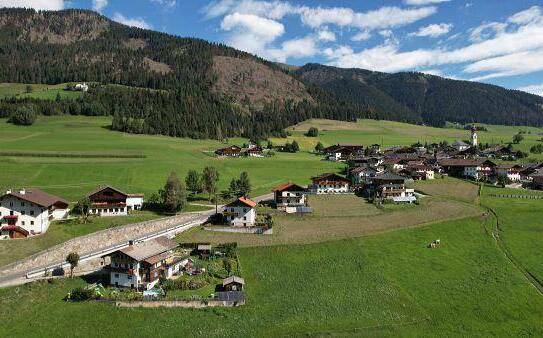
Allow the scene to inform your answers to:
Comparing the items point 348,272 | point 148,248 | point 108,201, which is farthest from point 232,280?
point 108,201

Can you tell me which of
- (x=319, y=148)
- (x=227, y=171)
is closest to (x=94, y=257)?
(x=227, y=171)

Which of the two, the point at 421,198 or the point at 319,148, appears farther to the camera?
the point at 319,148

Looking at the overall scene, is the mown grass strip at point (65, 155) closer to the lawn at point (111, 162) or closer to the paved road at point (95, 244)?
the lawn at point (111, 162)

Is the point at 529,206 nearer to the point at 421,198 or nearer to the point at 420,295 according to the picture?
the point at 421,198

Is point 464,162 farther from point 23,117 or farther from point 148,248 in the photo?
point 23,117

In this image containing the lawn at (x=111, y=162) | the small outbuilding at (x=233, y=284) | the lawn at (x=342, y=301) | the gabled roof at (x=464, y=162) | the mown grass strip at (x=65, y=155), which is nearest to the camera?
the lawn at (x=342, y=301)

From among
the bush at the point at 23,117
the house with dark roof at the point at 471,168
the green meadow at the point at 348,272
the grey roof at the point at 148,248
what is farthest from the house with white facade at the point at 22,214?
the bush at the point at 23,117

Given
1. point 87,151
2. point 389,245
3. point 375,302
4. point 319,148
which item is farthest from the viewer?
point 319,148
